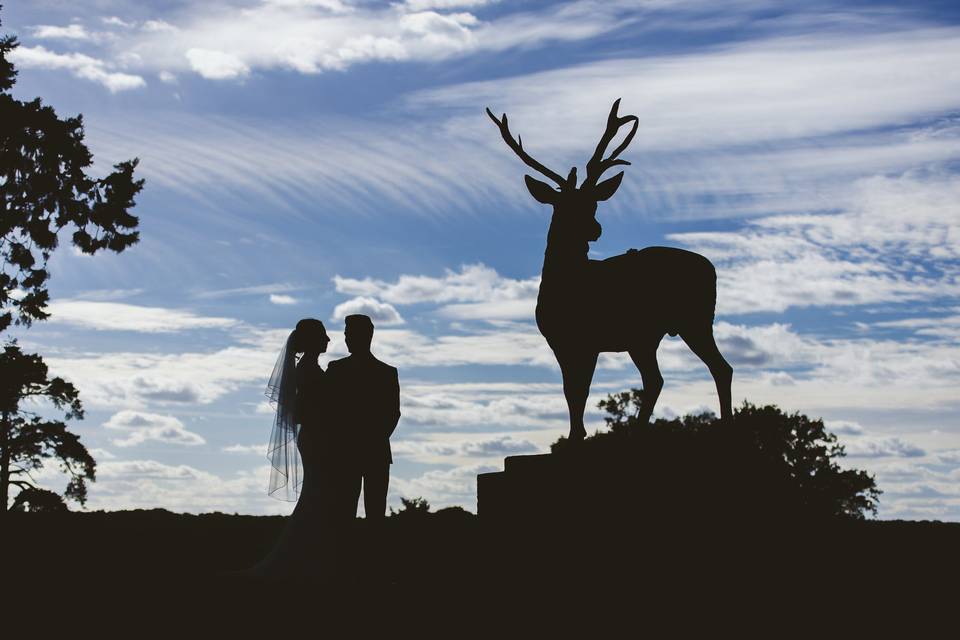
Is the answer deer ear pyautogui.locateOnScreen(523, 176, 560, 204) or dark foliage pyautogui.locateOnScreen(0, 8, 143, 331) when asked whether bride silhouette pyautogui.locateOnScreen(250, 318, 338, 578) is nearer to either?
deer ear pyautogui.locateOnScreen(523, 176, 560, 204)

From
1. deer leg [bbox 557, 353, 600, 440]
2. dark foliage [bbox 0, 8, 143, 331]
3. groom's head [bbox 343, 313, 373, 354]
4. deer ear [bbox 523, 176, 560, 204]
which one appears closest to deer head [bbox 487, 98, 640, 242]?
deer ear [bbox 523, 176, 560, 204]

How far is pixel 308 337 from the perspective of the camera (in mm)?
9117

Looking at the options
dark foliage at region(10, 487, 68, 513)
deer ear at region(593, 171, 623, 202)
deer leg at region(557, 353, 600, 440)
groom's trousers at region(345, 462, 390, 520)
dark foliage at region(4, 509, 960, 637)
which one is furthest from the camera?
dark foliage at region(10, 487, 68, 513)

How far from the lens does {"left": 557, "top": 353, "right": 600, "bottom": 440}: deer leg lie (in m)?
9.97

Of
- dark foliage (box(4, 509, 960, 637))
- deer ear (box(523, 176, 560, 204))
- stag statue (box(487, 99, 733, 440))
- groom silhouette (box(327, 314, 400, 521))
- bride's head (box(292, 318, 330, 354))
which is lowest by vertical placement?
dark foliage (box(4, 509, 960, 637))

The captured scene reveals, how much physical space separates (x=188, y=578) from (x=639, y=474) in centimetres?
427

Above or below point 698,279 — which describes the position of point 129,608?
below

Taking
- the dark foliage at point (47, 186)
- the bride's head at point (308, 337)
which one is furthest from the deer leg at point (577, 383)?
the dark foliage at point (47, 186)

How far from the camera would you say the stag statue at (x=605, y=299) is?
397 inches

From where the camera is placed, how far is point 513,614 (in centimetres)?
841

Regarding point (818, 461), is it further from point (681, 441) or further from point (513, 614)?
point (513, 614)

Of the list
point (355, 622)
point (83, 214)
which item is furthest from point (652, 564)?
point (83, 214)

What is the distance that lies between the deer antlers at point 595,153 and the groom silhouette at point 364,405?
2746 mm

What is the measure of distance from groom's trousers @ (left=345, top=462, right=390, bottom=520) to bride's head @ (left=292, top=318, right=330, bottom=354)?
115 cm
